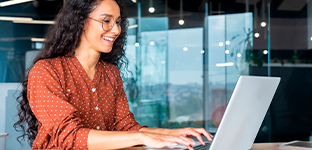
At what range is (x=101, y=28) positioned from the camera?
1317 mm

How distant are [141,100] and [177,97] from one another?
0.54 m

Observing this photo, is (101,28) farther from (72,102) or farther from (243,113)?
(243,113)

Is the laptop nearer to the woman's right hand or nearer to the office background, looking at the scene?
the woman's right hand

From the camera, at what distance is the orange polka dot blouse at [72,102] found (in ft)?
3.38

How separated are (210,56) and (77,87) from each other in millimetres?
2958

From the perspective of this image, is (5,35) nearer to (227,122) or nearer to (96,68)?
(96,68)

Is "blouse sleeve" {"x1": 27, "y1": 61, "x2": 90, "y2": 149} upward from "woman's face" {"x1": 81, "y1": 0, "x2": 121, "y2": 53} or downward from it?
downward

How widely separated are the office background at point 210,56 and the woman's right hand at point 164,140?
2932 millimetres

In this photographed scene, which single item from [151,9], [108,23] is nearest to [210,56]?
[151,9]

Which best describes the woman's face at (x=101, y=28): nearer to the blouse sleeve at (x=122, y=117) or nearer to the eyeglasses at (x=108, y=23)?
the eyeglasses at (x=108, y=23)

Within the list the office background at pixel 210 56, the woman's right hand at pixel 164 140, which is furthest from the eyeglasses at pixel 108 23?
the office background at pixel 210 56

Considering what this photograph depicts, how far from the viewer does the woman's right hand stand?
87 cm

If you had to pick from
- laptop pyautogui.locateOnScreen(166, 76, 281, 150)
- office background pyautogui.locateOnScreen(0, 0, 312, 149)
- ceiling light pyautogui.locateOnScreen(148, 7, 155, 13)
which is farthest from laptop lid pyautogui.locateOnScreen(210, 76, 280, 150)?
ceiling light pyautogui.locateOnScreen(148, 7, 155, 13)

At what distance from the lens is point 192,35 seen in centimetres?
402
